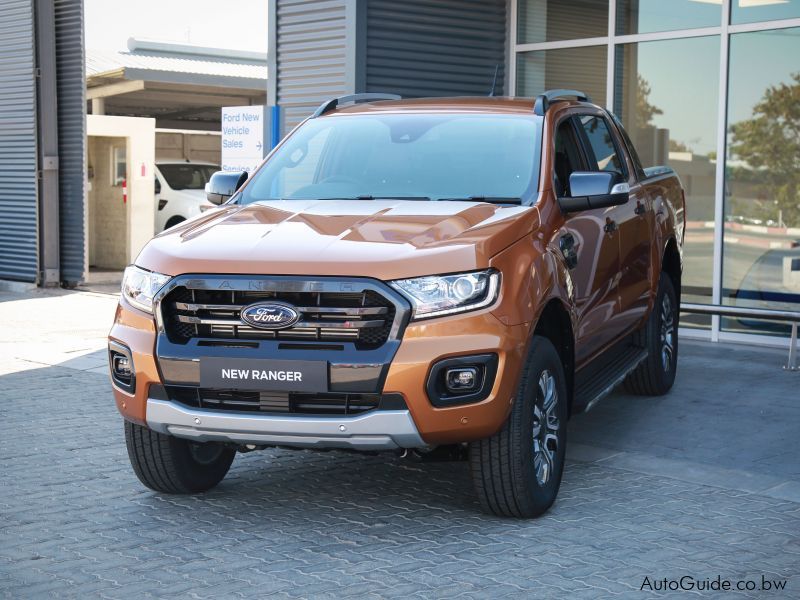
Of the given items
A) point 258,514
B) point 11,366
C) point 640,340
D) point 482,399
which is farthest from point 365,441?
point 11,366

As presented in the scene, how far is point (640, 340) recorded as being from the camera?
811 centimetres

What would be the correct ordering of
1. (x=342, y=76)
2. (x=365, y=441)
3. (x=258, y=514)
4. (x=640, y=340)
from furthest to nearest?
1. (x=342, y=76)
2. (x=640, y=340)
3. (x=258, y=514)
4. (x=365, y=441)

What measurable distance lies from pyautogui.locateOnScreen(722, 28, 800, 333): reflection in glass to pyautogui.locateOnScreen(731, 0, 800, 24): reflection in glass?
0.45ft

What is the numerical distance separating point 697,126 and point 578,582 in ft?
25.7

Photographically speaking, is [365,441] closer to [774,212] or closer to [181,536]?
[181,536]

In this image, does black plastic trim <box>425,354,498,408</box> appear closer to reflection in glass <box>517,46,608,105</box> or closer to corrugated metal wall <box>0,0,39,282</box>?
reflection in glass <box>517,46,608,105</box>

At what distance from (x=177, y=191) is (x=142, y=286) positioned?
1690 cm

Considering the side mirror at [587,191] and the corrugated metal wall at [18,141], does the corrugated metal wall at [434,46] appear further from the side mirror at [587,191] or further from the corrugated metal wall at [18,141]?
the corrugated metal wall at [18,141]

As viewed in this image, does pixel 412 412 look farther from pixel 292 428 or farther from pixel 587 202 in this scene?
Result: pixel 587 202

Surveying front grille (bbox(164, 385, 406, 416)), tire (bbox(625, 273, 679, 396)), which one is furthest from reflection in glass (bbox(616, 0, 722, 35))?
front grille (bbox(164, 385, 406, 416))

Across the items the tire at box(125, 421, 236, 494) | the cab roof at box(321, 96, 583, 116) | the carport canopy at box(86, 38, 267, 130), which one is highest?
the carport canopy at box(86, 38, 267, 130)

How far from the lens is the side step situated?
20.3 feet

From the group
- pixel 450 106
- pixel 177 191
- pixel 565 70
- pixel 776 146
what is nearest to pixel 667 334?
pixel 450 106

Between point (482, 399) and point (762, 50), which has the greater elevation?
point (762, 50)
